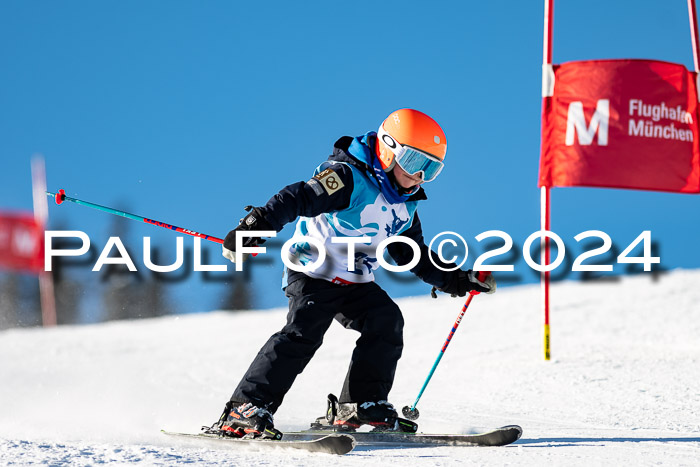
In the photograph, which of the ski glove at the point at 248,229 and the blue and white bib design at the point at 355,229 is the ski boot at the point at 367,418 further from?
the ski glove at the point at 248,229

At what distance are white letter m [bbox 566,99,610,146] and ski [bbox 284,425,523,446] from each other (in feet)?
15.0

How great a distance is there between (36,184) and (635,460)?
1314 centimetres

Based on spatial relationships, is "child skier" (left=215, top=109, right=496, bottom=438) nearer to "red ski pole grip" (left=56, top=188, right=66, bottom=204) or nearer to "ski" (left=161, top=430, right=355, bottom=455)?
"ski" (left=161, top=430, right=355, bottom=455)

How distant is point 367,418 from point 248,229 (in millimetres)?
1306

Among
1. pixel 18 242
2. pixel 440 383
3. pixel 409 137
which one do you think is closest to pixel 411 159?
pixel 409 137

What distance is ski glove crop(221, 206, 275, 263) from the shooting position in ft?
12.1

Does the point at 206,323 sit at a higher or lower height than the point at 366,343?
lower

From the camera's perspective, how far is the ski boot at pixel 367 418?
4.21 meters

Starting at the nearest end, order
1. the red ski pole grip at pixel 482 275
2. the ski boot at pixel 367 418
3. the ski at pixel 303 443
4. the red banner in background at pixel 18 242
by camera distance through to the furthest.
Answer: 1. the ski at pixel 303 443
2. the ski boot at pixel 367 418
3. the red ski pole grip at pixel 482 275
4. the red banner in background at pixel 18 242

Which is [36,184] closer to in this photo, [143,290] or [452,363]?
[452,363]

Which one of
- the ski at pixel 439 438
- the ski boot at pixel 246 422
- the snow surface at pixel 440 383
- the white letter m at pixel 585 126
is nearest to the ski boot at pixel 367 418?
the ski at pixel 439 438

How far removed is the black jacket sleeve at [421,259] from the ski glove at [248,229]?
3.48ft

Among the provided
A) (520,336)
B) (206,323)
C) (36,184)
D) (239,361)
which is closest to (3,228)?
(36,184)

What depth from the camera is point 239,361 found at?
8.71 metres
